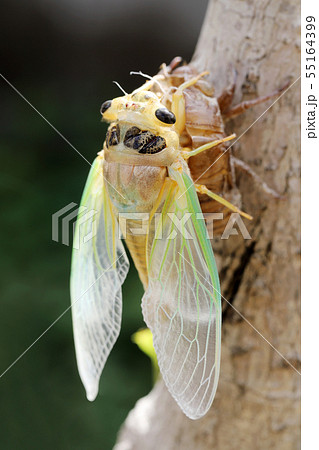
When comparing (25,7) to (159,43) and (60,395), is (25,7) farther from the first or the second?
(60,395)

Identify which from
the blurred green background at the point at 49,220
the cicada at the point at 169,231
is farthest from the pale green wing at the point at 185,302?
the blurred green background at the point at 49,220

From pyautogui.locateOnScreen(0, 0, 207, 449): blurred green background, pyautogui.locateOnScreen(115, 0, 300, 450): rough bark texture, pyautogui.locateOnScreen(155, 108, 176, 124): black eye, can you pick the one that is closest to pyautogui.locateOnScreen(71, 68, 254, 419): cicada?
pyautogui.locateOnScreen(155, 108, 176, 124): black eye

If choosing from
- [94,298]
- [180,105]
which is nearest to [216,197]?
[180,105]

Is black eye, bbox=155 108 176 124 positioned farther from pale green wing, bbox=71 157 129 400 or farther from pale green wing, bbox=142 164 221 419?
pale green wing, bbox=71 157 129 400

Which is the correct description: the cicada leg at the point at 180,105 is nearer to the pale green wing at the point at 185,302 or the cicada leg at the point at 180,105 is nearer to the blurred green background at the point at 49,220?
the pale green wing at the point at 185,302

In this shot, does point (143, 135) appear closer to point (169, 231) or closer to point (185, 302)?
point (169, 231)

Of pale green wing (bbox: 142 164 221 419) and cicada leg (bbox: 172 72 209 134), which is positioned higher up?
cicada leg (bbox: 172 72 209 134)
